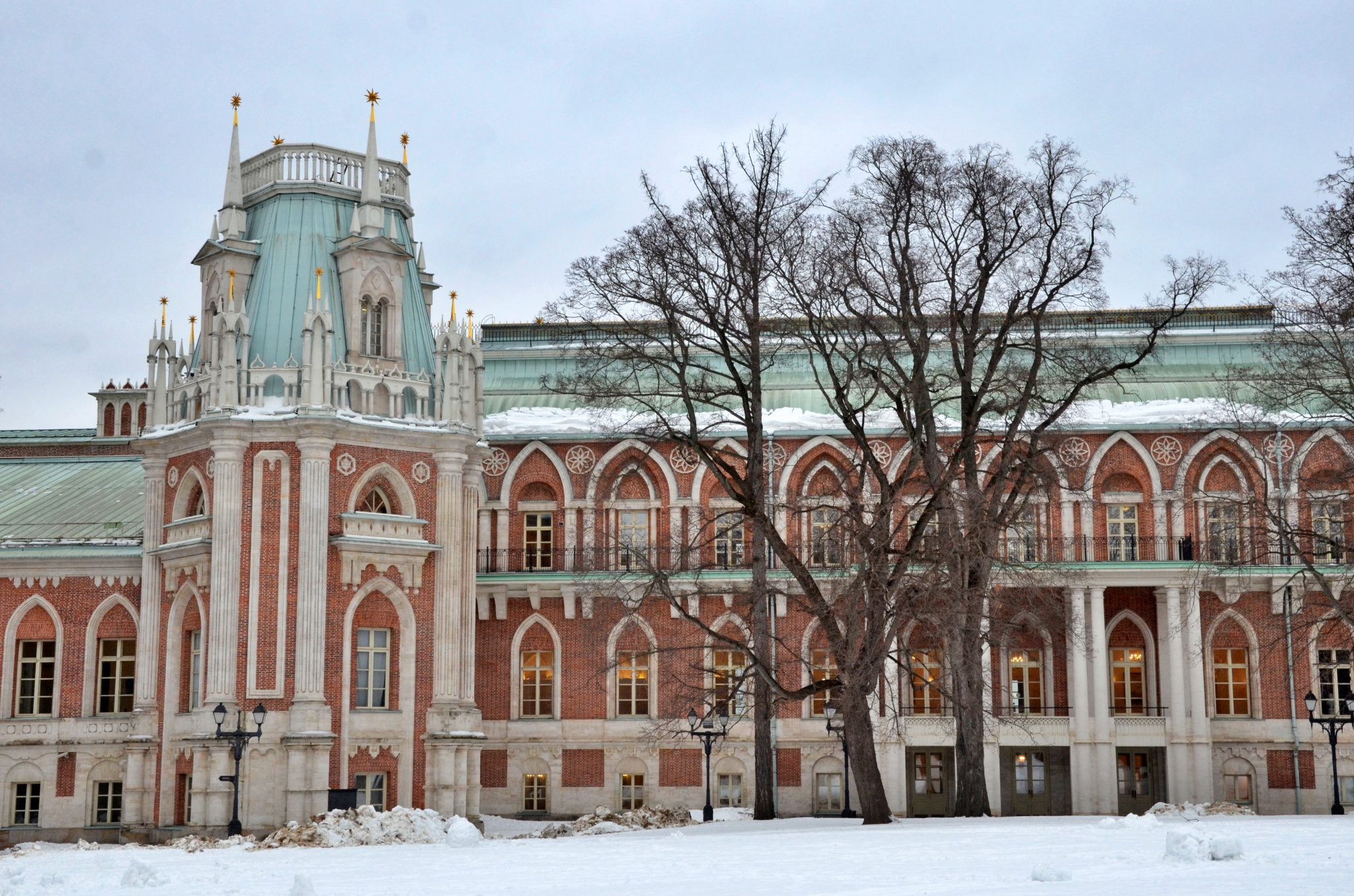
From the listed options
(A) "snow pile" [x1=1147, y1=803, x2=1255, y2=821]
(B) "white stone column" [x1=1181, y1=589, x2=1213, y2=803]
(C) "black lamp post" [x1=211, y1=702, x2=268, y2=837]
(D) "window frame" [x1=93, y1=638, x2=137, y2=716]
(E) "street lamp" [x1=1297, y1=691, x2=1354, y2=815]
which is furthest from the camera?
(B) "white stone column" [x1=1181, y1=589, x2=1213, y2=803]

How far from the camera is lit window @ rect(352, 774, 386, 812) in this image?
119ft

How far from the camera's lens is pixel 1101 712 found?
1706 inches

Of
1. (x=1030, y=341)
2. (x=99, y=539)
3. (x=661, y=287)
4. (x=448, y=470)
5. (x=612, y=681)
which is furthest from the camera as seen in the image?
(x=612, y=681)

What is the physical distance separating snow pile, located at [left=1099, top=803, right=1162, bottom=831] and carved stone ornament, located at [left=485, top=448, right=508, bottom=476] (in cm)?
2535

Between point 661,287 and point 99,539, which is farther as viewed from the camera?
point 99,539

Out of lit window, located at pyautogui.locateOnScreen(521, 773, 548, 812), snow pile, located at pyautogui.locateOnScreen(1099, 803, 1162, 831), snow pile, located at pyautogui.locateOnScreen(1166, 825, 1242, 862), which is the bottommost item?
lit window, located at pyautogui.locateOnScreen(521, 773, 548, 812)

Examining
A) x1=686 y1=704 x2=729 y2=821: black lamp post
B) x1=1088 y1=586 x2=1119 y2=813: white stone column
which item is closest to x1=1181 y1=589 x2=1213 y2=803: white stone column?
x1=1088 y1=586 x2=1119 y2=813: white stone column

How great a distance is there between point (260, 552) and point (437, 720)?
535 cm

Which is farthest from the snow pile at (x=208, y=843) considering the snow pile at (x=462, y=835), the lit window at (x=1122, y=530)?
the lit window at (x=1122, y=530)

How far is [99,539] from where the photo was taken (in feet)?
136

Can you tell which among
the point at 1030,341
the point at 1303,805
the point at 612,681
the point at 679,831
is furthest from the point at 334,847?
the point at 1303,805

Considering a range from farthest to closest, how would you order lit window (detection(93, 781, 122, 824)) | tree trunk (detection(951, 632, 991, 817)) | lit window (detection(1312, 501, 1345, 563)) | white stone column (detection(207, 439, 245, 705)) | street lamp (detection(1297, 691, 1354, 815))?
lit window (detection(93, 781, 122, 824))
street lamp (detection(1297, 691, 1354, 815))
white stone column (detection(207, 439, 245, 705))
lit window (detection(1312, 501, 1345, 563))
tree trunk (detection(951, 632, 991, 817))

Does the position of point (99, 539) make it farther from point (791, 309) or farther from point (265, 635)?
point (791, 309)

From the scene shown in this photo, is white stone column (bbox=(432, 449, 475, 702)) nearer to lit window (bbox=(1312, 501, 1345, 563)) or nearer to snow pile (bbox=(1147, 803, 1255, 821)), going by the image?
snow pile (bbox=(1147, 803, 1255, 821))
